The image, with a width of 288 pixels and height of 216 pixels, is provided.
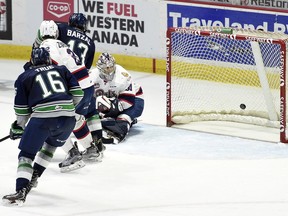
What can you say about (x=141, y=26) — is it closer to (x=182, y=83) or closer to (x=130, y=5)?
(x=130, y=5)

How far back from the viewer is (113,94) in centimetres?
1005

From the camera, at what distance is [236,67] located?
1091 centimetres

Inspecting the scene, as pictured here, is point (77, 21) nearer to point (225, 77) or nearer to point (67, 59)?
point (67, 59)

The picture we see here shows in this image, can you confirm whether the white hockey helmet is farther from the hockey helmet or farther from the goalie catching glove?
the goalie catching glove

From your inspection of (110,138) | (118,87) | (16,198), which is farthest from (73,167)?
(118,87)

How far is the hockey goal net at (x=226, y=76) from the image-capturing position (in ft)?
33.1

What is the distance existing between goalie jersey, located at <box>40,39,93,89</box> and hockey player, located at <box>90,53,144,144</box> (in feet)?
3.07

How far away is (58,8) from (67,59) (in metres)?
3.92

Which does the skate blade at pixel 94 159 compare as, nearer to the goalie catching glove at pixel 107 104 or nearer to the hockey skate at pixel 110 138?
the hockey skate at pixel 110 138

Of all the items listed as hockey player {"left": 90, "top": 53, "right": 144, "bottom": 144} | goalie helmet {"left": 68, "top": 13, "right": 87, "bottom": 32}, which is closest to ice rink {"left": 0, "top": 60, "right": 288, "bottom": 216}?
hockey player {"left": 90, "top": 53, "right": 144, "bottom": 144}

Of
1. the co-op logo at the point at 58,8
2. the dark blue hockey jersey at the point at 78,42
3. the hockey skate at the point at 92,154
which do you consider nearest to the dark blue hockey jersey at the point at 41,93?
the hockey skate at the point at 92,154

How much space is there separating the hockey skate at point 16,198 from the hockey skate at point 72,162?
91 centimetres

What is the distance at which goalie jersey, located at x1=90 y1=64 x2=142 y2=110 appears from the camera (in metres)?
10.0

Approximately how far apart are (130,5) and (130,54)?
1.86 ft
